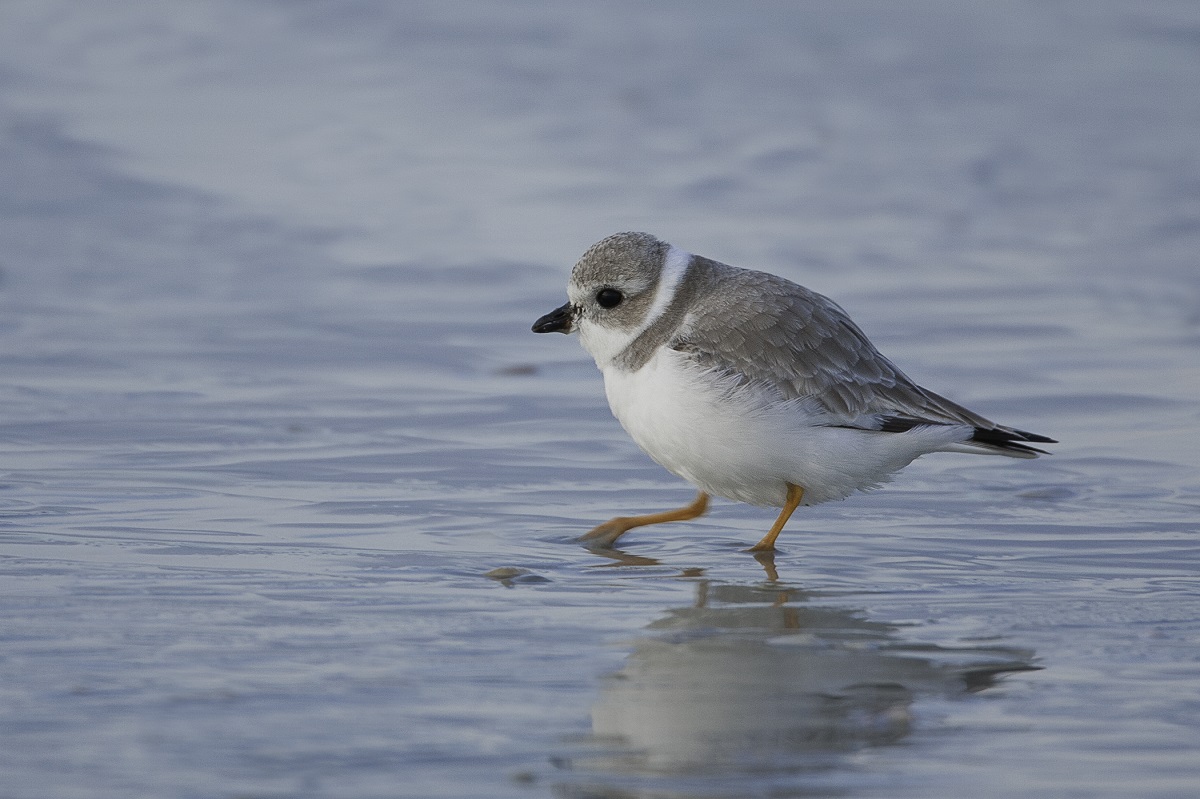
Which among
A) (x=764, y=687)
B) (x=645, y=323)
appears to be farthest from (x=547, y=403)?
(x=764, y=687)

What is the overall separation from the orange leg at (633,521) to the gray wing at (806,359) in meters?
0.64

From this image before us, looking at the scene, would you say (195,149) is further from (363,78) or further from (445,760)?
(445,760)

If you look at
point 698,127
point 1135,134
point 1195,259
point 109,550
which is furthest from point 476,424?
point 1135,134

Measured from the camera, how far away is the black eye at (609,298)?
6855mm

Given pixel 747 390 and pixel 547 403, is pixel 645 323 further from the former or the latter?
pixel 547 403

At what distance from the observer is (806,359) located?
6.56 meters

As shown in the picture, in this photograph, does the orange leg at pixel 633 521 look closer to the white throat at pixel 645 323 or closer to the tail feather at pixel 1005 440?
the white throat at pixel 645 323

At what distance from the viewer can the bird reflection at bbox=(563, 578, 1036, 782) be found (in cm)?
413

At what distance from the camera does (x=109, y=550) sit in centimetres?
602

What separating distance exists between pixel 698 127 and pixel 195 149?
168 inches

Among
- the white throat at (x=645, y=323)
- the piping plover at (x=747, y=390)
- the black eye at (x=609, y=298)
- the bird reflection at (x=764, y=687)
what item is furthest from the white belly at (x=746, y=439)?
the bird reflection at (x=764, y=687)

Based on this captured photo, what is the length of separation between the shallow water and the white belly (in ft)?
0.93

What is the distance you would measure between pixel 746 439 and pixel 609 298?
3.08 feet

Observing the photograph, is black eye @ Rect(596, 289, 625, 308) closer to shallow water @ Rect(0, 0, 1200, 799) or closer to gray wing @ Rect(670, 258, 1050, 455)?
gray wing @ Rect(670, 258, 1050, 455)
